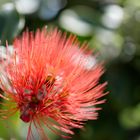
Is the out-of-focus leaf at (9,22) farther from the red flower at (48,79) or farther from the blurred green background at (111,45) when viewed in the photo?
the blurred green background at (111,45)

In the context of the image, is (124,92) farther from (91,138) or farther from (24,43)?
(24,43)

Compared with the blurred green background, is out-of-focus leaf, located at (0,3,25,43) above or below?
above

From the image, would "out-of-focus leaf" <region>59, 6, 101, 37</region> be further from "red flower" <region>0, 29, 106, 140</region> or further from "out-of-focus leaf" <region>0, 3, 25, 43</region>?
"red flower" <region>0, 29, 106, 140</region>

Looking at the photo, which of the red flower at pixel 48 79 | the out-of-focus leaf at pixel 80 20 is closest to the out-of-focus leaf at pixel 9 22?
the red flower at pixel 48 79

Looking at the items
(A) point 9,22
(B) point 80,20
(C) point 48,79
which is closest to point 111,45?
(B) point 80,20

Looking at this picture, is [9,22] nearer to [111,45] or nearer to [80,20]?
[80,20]

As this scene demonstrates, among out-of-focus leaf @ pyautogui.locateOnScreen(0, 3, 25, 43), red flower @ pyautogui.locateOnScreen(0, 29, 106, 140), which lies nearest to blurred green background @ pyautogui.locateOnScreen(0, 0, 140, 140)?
out-of-focus leaf @ pyautogui.locateOnScreen(0, 3, 25, 43)
